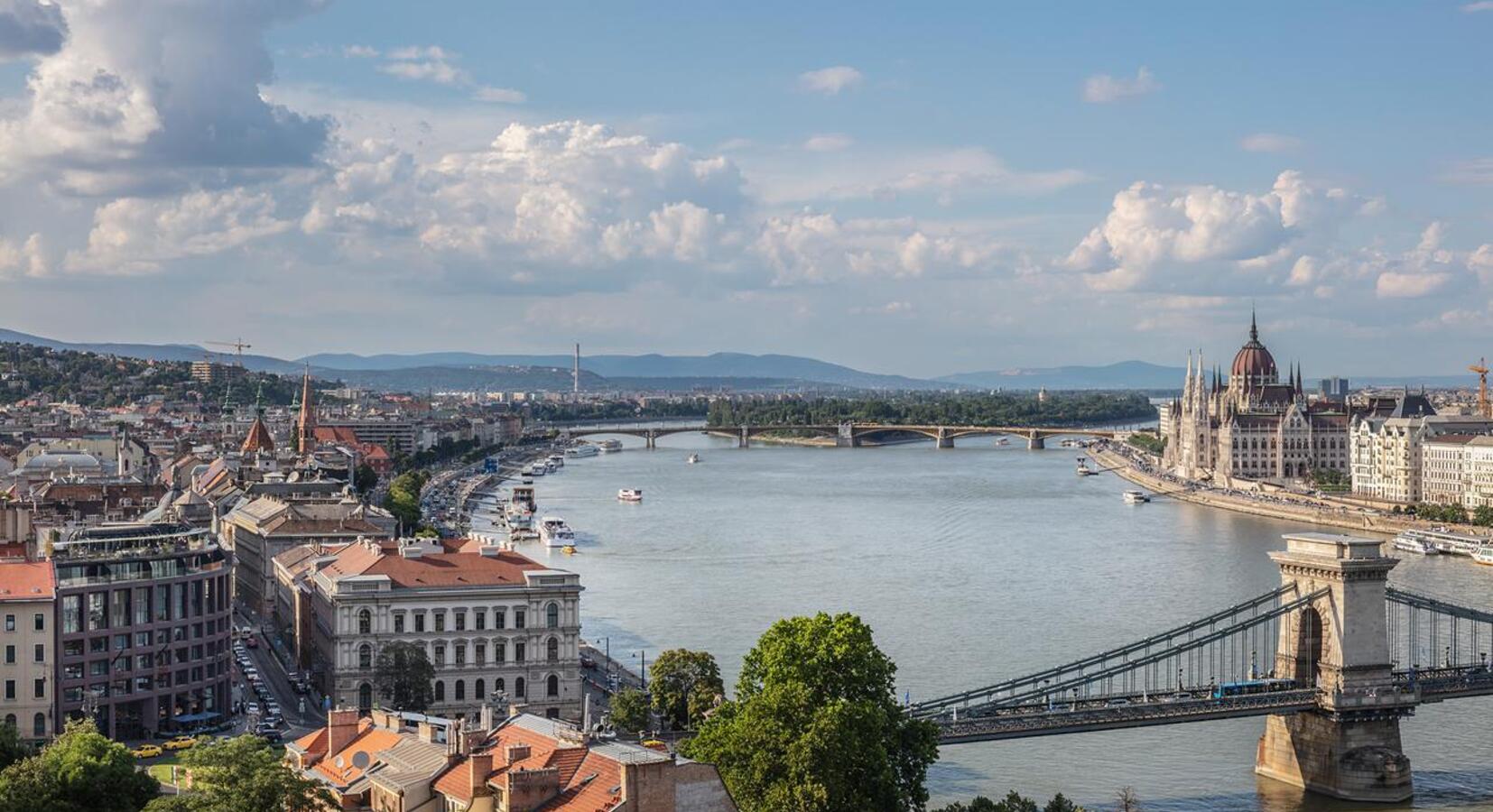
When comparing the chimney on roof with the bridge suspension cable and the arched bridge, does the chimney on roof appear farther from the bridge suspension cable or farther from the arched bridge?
the arched bridge

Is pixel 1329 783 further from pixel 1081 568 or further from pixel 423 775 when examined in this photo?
pixel 1081 568

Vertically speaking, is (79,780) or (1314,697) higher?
(79,780)

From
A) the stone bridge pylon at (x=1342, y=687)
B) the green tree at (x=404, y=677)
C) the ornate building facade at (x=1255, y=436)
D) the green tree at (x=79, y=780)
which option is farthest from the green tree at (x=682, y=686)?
the ornate building facade at (x=1255, y=436)

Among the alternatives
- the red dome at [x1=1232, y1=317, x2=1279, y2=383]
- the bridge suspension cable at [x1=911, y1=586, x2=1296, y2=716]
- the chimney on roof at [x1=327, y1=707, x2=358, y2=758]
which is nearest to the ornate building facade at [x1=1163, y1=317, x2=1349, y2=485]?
the red dome at [x1=1232, y1=317, x2=1279, y2=383]

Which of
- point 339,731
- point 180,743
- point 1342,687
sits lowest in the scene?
point 180,743

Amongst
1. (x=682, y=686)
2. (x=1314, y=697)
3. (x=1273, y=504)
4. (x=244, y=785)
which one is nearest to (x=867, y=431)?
(x=1273, y=504)

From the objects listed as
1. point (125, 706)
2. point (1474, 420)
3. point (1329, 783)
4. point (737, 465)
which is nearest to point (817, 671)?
point (1329, 783)

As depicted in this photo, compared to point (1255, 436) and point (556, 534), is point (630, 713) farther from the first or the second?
point (1255, 436)
